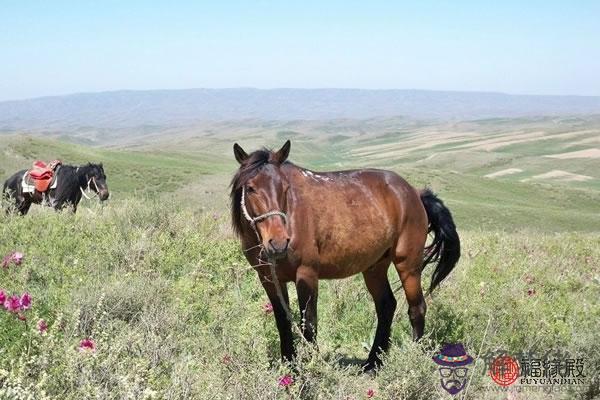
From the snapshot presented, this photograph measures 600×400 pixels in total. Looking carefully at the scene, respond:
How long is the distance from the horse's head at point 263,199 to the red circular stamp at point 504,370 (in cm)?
224

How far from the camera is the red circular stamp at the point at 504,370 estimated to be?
4727 millimetres

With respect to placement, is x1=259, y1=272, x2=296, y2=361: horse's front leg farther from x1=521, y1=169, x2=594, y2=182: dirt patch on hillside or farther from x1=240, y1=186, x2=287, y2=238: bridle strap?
x1=521, y1=169, x2=594, y2=182: dirt patch on hillside

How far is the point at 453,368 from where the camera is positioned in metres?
4.50

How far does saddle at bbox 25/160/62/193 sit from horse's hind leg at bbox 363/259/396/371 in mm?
9391

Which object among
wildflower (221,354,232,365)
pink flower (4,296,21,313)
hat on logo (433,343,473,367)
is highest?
pink flower (4,296,21,313)

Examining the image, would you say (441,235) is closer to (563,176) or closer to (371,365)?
(371,365)

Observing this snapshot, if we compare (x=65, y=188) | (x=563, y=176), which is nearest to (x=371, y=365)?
(x=65, y=188)

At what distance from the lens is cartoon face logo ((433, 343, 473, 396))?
14.1 feet

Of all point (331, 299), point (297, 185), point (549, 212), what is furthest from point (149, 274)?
point (549, 212)

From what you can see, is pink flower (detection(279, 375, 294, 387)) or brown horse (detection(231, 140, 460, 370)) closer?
pink flower (detection(279, 375, 294, 387))

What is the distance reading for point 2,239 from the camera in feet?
24.5

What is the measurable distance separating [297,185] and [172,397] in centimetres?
217

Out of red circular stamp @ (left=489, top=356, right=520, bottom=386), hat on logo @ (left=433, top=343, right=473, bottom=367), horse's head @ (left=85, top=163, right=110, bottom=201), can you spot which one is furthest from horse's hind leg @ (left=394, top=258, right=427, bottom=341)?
horse's head @ (left=85, top=163, right=110, bottom=201)

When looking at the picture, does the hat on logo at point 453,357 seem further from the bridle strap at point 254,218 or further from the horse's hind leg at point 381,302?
the bridle strap at point 254,218
